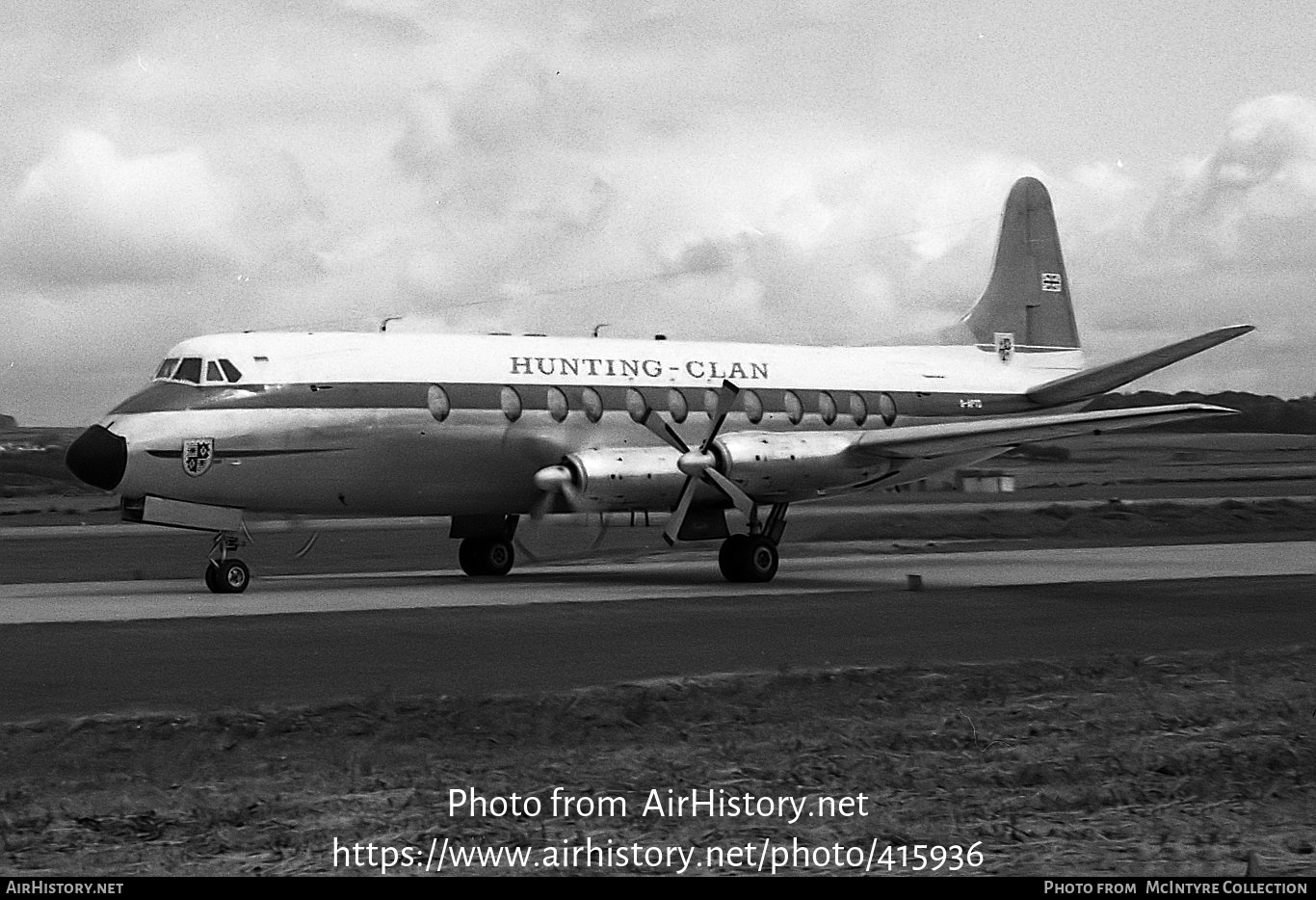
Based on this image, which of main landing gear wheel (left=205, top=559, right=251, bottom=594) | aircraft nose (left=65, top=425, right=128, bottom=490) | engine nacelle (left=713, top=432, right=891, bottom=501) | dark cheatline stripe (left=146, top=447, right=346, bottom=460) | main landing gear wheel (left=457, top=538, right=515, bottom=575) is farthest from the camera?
main landing gear wheel (left=457, top=538, right=515, bottom=575)

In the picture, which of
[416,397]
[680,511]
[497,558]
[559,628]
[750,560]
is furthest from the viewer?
[497,558]

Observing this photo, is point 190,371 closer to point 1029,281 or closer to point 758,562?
point 758,562

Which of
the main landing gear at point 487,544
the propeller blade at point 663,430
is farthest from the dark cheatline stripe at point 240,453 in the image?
the propeller blade at point 663,430

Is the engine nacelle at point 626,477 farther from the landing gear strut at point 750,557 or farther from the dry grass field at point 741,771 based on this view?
the dry grass field at point 741,771

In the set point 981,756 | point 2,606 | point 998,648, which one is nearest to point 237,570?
point 2,606

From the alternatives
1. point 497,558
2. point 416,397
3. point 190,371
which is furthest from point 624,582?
point 190,371

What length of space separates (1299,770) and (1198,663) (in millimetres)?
4953

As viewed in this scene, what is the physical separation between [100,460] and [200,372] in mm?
2341

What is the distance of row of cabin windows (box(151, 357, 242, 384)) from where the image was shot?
25.7m

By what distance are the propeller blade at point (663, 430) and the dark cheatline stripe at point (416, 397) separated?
772mm

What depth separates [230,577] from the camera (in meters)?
25.1

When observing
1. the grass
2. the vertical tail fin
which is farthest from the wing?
the grass

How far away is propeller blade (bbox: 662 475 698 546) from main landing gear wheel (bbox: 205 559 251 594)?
278 inches

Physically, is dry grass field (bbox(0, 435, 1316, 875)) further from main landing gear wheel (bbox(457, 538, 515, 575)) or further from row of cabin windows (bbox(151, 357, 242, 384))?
main landing gear wheel (bbox(457, 538, 515, 575))
